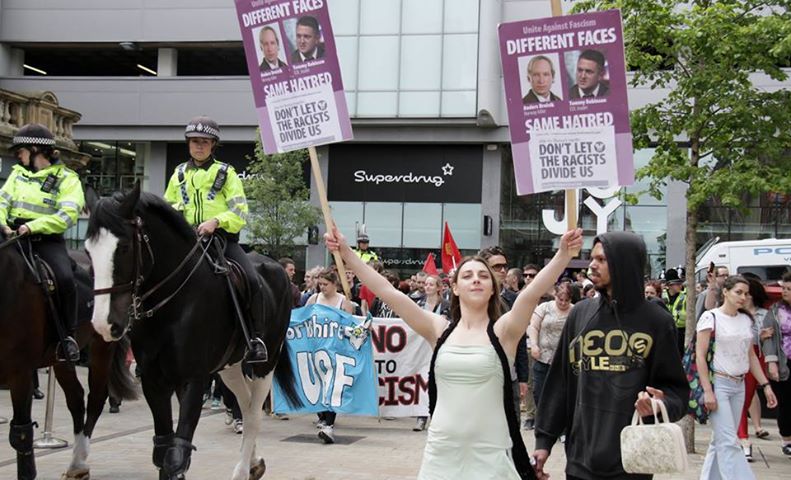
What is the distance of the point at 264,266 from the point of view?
9070 millimetres

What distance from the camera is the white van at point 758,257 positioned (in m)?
18.8

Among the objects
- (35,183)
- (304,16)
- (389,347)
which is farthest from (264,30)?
A: (389,347)

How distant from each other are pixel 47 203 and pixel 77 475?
246cm

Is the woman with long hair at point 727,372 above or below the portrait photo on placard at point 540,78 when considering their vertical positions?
below

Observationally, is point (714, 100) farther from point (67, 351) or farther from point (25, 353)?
point (25, 353)

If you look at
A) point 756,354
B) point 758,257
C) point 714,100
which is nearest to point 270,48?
point 714,100

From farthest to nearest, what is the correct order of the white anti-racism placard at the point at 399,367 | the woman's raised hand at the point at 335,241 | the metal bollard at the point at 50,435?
the white anti-racism placard at the point at 399,367 → the metal bollard at the point at 50,435 → the woman's raised hand at the point at 335,241

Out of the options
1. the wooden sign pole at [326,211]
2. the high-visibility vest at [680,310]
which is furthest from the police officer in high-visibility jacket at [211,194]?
the high-visibility vest at [680,310]

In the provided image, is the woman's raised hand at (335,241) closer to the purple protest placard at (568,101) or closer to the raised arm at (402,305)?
the raised arm at (402,305)

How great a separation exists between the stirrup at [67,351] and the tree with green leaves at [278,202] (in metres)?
26.1

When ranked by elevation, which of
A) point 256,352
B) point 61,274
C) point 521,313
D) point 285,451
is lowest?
point 285,451

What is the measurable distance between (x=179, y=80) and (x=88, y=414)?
31879mm

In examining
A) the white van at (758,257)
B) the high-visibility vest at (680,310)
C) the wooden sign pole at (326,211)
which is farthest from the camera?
the white van at (758,257)

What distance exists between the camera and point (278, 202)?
113ft
